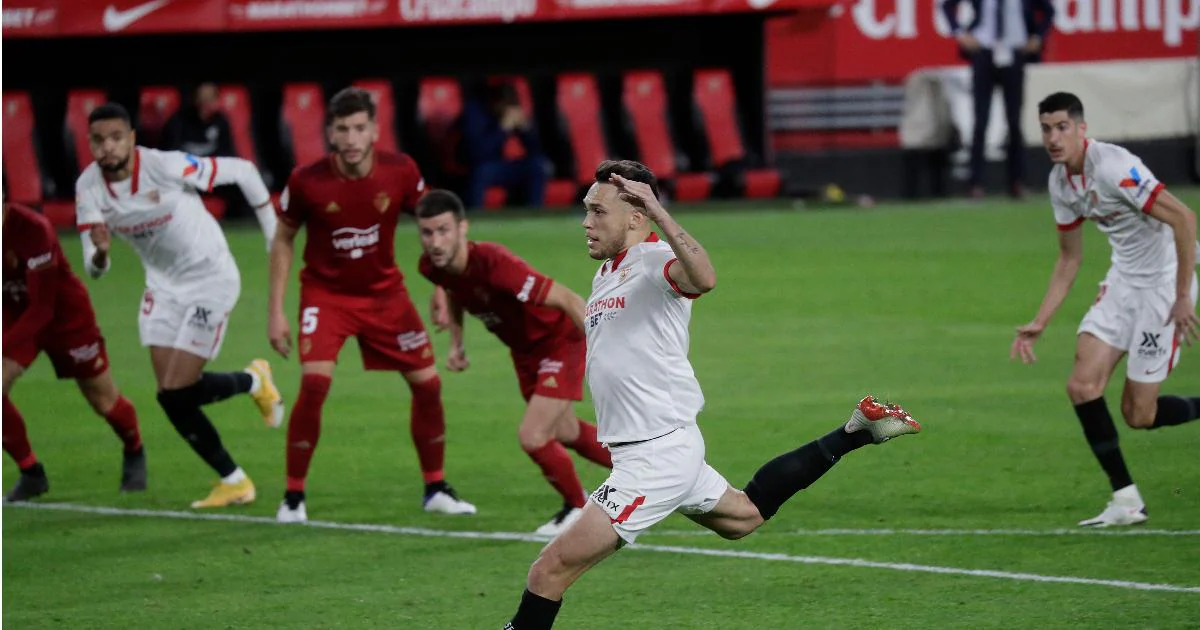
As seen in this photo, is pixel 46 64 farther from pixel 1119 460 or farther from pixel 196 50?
pixel 1119 460

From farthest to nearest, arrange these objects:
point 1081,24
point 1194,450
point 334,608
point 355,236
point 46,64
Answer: point 1081,24 < point 46,64 < point 1194,450 < point 355,236 < point 334,608

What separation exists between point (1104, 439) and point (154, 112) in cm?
1590

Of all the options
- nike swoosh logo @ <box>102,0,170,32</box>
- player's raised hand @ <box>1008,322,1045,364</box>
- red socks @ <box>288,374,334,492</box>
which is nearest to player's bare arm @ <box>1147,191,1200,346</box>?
player's raised hand @ <box>1008,322,1045,364</box>

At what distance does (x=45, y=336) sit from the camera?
10.6m

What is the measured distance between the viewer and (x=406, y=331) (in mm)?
10117

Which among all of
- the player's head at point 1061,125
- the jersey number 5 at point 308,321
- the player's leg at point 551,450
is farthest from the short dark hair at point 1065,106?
the jersey number 5 at point 308,321

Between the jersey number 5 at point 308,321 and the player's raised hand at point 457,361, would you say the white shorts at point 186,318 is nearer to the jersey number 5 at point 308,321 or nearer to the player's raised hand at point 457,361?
the jersey number 5 at point 308,321

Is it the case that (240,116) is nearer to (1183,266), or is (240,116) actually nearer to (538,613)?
(1183,266)

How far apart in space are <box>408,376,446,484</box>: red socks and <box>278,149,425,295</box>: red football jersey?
0.60 metres

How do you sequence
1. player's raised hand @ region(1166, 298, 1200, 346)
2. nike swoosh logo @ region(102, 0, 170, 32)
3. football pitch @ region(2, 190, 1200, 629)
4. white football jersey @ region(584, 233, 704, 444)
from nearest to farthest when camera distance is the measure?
white football jersey @ region(584, 233, 704, 444), football pitch @ region(2, 190, 1200, 629), player's raised hand @ region(1166, 298, 1200, 346), nike swoosh logo @ region(102, 0, 170, 32)

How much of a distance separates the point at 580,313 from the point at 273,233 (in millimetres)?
1897

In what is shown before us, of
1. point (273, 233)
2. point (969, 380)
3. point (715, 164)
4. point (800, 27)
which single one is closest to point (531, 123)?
point (715, 164)

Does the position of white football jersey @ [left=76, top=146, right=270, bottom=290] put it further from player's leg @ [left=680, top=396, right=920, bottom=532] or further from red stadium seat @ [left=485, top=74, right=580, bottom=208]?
red stadium seat @ [left=485, top=74, right=580, bottom=208]

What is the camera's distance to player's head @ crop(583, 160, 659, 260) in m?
6.67
